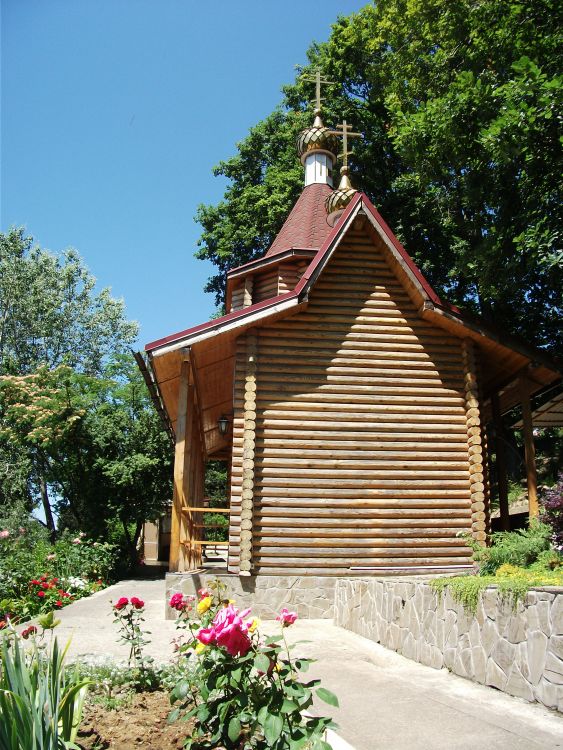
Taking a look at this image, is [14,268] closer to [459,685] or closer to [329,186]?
[329,186]

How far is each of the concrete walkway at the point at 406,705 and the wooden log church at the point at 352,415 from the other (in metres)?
2.41

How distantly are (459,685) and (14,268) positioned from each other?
34.1m

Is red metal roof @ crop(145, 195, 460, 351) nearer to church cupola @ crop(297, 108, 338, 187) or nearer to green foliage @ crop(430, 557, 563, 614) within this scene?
green foliage @ crop(430, 557, 563, 614)

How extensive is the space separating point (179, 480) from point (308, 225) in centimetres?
939

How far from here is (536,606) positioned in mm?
5250

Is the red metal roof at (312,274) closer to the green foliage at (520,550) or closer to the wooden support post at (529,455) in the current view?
the wooden support post at (529,455)

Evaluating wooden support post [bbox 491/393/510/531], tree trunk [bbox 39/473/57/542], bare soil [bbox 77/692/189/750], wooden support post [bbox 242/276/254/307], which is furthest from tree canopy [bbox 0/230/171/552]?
bare soil [bbox 77/692/189/750]

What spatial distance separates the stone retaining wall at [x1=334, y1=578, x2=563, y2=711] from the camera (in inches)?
199

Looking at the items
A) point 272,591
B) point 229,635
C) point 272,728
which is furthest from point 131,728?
point 272,591

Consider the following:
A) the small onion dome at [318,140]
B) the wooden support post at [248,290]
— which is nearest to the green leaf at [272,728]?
the wooden support post at [248,290]

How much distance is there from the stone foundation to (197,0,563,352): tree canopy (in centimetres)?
687

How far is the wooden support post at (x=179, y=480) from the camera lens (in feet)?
36.0

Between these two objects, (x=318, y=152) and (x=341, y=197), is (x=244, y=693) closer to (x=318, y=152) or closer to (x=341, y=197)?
(x=341, y=197)

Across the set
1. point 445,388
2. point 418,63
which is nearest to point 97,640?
point 445,388
